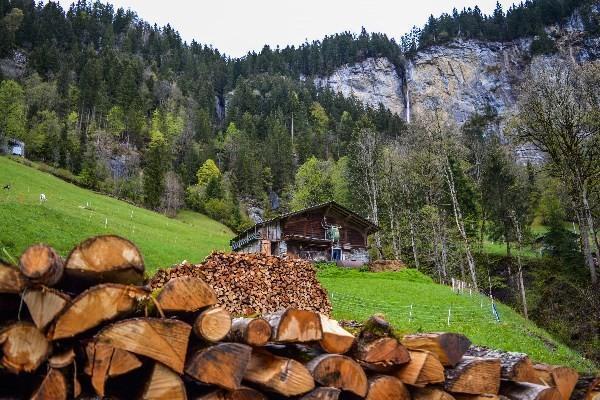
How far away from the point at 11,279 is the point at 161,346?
4.66 ft

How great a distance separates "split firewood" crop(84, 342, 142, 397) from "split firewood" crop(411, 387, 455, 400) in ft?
10.3

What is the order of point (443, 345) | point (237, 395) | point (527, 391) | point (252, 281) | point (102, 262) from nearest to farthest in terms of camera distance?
point (102, 262) → point (237, 395) → point (443, 345) → point (527, 391) → point (252, 281)

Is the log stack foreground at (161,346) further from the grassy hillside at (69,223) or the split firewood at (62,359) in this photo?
the grassy hillside at (69,223)

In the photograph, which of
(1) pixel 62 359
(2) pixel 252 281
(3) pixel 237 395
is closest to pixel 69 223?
(2) pixel 252 281

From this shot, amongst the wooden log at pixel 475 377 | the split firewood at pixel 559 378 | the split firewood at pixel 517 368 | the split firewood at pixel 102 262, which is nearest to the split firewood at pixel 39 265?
the split firewood at pixel 102 262

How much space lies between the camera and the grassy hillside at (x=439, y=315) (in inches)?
690

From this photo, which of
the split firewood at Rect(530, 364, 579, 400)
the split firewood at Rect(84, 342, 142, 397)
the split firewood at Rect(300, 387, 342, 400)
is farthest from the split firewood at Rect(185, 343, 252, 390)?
the split firewood at Rect(530, 364, 579, 400)

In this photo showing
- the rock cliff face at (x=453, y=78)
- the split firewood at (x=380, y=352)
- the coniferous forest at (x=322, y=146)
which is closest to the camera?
the split firewood at (x=380, y=352)

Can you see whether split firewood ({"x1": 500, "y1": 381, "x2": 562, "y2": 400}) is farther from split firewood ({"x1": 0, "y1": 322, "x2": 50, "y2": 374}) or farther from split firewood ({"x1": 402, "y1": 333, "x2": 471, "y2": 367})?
split firewood ({"x1": 0, "y1": 322, "x2": 50, "y2": 374})

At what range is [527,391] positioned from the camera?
18.6 feet

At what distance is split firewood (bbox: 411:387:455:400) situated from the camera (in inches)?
209

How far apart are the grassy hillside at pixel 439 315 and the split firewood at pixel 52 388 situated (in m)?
12.2

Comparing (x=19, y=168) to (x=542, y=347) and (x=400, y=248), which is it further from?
(x=542, y=347)

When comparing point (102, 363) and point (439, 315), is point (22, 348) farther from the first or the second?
point (439, 315)
